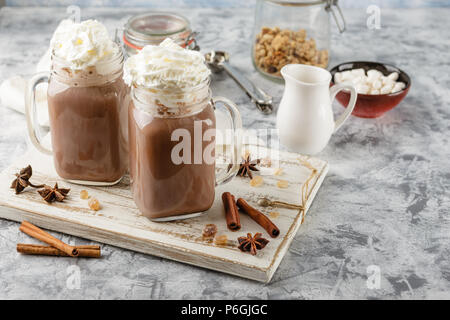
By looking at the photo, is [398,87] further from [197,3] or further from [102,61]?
[197,3]

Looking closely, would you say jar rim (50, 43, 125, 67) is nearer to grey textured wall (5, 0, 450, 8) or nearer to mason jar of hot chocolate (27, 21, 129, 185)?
mason jar of hot chocolate (27, 21, 129, 185)

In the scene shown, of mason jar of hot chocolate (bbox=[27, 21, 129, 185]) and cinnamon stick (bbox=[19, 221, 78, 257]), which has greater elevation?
mason jar of hot chocolate (bbox=[27, 21, 129, 185])

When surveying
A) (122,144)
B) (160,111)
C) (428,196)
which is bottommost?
(428,196)

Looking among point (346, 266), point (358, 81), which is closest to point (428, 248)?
point (346, 266)

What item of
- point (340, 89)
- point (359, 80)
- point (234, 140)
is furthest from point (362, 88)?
point (234, 140)

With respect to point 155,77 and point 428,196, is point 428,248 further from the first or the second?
point 155,77

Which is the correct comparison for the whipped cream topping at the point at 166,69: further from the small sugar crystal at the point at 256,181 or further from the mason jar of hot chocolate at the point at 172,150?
the small sugar crystal at the point at 256,181

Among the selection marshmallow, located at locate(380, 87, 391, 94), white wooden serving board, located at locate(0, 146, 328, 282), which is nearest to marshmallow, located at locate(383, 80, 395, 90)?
marshmallow, located at locate(380, 87, 391, 94)
